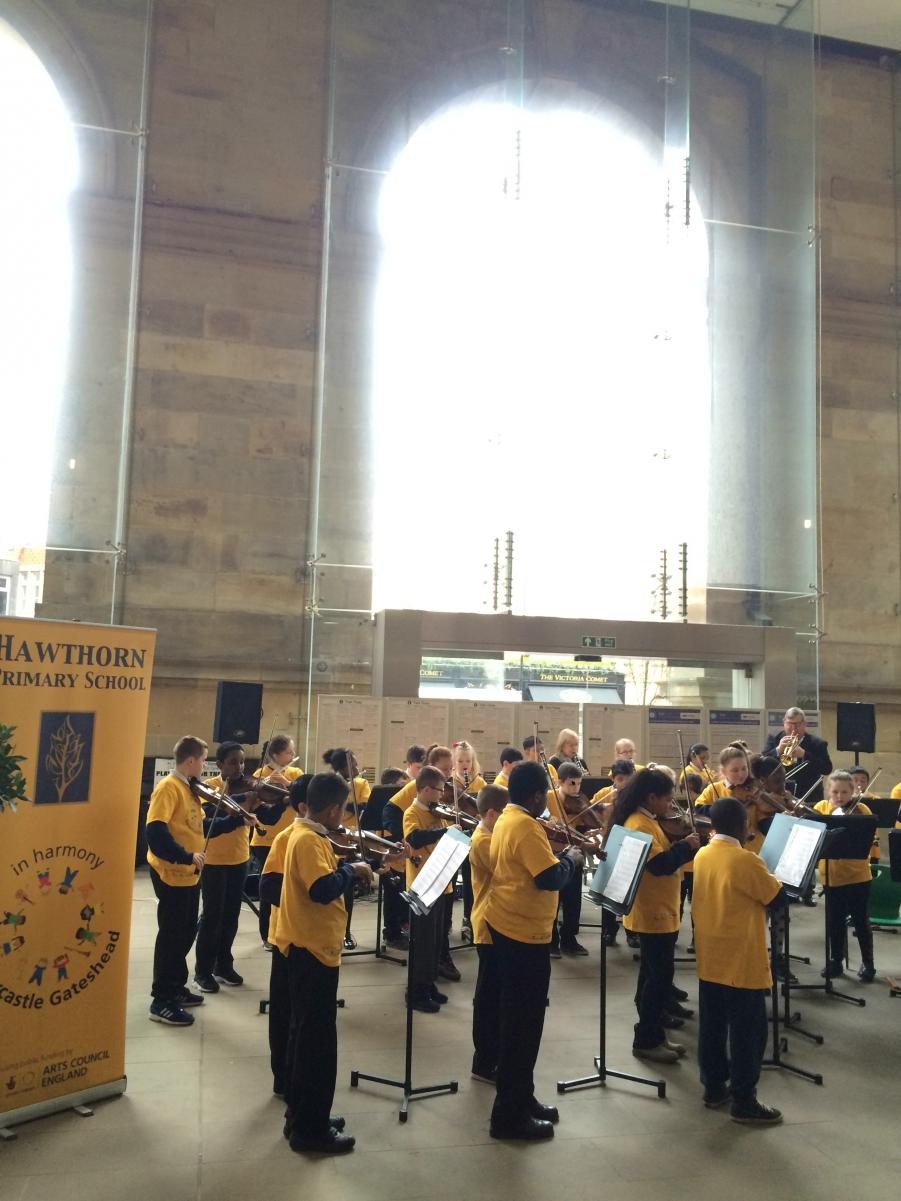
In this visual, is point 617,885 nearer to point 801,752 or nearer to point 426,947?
point 426,947

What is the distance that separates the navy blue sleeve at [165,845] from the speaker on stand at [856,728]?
965 cm

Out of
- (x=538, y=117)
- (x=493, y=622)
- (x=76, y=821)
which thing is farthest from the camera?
(x=538, y=117)

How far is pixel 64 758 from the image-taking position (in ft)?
17.3

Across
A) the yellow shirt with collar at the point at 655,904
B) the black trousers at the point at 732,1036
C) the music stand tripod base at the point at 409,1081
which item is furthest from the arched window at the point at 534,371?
the black trousers at the point at 732,1036

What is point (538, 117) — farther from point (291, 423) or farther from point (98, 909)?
point (98, 909)

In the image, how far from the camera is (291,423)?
1452cm

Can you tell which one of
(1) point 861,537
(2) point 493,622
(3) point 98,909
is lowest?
(3) point 98,909

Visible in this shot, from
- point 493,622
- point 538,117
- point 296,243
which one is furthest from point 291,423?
point 538,117

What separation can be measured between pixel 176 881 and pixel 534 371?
1095 centimetres

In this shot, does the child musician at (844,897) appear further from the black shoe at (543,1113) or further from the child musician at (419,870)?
the black shoe at (543,1113)

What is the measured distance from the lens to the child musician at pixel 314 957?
4664 millimetres

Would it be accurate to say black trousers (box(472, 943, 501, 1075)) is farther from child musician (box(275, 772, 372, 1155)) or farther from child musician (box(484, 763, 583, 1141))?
child musician (box(275, 772, 372, 1155))

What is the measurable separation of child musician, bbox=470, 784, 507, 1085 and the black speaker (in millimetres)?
8768

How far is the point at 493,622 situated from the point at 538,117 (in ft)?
29.0
